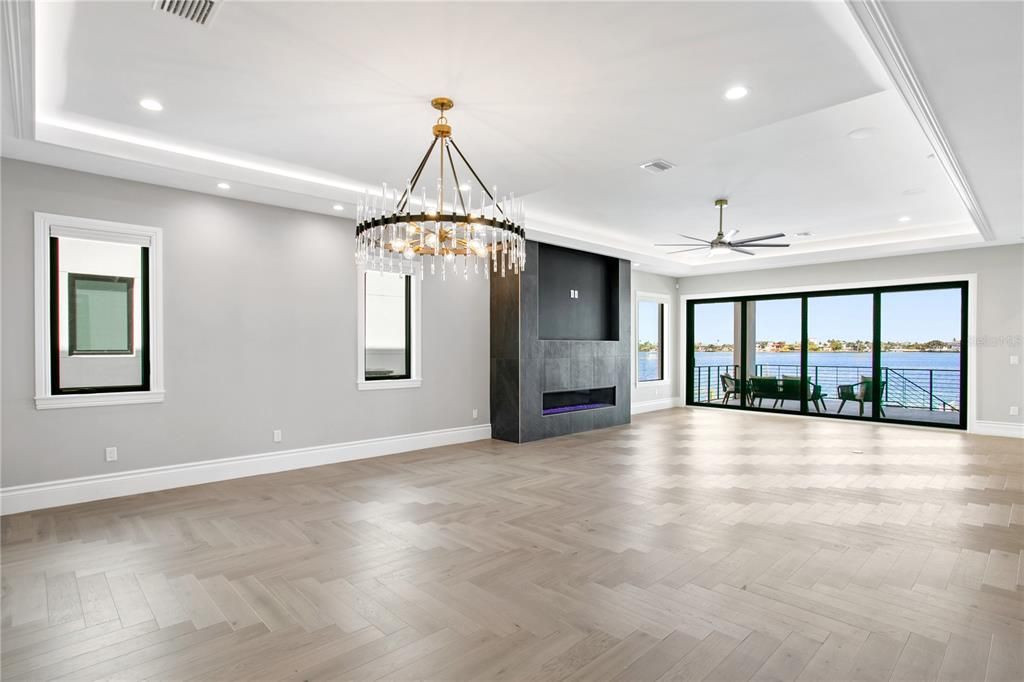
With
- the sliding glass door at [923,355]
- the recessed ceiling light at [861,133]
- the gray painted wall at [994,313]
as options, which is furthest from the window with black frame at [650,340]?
the recessed ceiling light at [861,133]

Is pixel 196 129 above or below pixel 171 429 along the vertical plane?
above

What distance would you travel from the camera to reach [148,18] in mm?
2713

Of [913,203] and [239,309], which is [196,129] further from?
[913,203]

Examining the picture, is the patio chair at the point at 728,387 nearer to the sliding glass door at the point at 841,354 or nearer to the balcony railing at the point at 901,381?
the balcony railing at the point at 901,381

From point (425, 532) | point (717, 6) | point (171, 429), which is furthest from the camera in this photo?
point (171, 429)

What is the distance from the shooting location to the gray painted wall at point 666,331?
10781mm

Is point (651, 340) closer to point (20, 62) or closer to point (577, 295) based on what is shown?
point (577, 295)

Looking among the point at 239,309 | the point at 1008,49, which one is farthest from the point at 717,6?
the point at 239,309

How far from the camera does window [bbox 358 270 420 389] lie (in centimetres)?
648

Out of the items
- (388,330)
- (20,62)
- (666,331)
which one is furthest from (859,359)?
(20,62)

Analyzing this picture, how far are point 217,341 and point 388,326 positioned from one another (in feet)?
6.41

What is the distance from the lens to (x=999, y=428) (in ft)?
25.9

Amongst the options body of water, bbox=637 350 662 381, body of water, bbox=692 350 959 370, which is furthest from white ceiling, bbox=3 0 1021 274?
body of water, bbox=637 350 662 381

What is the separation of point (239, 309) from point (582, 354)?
482 cm
